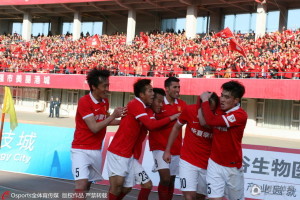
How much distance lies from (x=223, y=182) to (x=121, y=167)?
1521mm

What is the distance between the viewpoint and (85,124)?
20.3 ft

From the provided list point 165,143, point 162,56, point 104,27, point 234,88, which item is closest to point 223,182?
point 234,88

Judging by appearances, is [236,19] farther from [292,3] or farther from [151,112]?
[151,112]

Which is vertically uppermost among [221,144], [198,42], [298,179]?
[198,42]

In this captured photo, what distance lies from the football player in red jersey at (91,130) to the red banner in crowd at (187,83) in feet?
60.0

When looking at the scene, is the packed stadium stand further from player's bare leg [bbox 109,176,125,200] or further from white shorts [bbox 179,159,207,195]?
player's bare leg [bbox 109,176,125,200]

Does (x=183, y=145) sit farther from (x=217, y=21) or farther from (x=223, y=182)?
(x=217, y=21)

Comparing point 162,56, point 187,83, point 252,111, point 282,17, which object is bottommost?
point 252,111

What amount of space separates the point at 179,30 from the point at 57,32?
16613 mm

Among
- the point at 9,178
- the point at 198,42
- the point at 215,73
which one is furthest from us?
the point at 198,42

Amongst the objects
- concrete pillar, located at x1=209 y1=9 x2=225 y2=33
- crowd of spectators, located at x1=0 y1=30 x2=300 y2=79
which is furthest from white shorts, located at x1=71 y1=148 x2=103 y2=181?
concrete pillar, located at x1=209 y1=9 x2=225 y2=33

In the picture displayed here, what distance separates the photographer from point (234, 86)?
552cm

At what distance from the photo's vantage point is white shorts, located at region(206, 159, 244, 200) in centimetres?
556

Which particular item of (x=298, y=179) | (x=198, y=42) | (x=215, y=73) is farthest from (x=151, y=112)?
(x=198, y=42)
